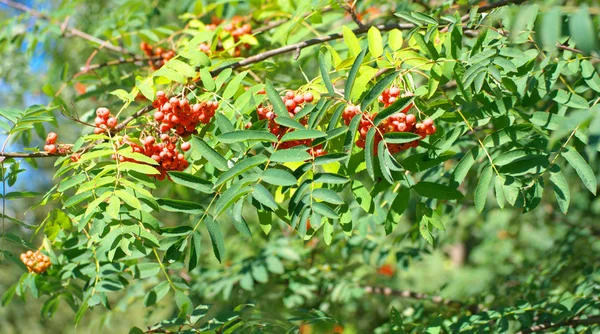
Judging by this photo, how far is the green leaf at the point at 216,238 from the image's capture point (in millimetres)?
1413

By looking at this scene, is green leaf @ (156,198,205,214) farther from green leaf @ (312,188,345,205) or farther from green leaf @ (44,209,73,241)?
green leaf @ (44,209,73,241)

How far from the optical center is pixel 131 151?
1.51 metres

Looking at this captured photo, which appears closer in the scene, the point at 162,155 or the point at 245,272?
the point at 162,155

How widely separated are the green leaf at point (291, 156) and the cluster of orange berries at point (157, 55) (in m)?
1.29

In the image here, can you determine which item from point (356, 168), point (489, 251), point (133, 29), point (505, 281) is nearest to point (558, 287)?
point (505, 281)

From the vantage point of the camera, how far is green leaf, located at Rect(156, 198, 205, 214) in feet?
4.80

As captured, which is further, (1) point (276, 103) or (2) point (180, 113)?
(2) point (180, 113)

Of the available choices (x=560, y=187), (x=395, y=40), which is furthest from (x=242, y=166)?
(x=560, y=187)

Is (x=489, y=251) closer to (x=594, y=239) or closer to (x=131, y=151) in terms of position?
(x=594, y=239)

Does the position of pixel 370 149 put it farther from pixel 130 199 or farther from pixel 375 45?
pixel 130 199

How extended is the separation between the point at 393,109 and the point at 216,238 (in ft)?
1.67

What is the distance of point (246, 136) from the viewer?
1375 millimetres

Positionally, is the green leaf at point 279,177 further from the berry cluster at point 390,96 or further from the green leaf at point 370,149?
the berry cluster at point 390,96

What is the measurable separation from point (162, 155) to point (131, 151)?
0.25 feet
